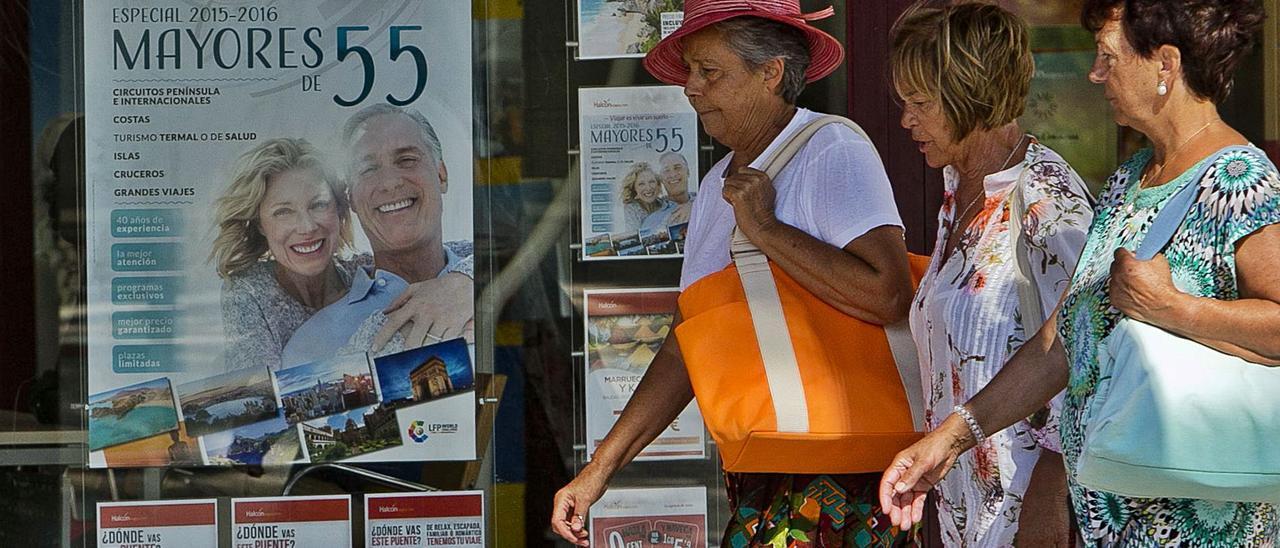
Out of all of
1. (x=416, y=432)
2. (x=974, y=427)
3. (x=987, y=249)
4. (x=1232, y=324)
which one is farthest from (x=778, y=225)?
(x=416, y=432)

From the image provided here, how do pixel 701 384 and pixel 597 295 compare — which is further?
pixel 597 295

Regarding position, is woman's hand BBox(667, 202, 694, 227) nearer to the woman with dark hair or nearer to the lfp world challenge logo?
the lfp world challenge logo

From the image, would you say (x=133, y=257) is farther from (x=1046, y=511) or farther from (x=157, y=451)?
(x=1046, y=511)

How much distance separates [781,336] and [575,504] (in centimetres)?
67

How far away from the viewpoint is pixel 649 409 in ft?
12.4

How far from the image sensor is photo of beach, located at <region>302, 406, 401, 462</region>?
4.91 m

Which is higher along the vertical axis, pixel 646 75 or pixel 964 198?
pixel 646 75

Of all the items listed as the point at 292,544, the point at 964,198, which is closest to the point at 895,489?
the point at 964,198

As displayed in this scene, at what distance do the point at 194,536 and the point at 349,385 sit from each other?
0.66 m

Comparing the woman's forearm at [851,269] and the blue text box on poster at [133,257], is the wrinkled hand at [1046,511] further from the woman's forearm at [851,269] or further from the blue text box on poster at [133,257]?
the blue text box on poster at [133,257]

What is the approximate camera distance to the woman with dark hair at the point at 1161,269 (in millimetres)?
2502

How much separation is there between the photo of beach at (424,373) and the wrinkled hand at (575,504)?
49.2 inches

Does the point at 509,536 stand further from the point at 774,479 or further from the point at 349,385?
the point at 774,479

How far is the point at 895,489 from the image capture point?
114 inches
